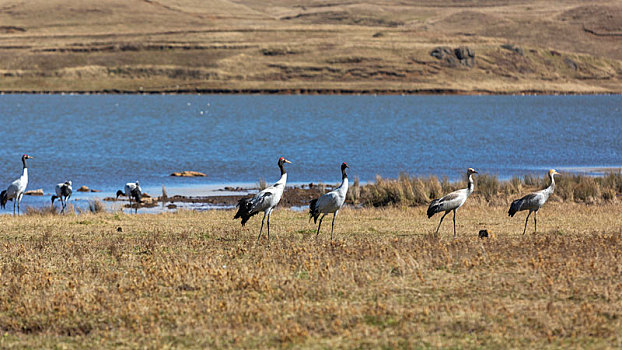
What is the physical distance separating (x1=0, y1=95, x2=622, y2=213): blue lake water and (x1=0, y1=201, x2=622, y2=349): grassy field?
19.9 metres

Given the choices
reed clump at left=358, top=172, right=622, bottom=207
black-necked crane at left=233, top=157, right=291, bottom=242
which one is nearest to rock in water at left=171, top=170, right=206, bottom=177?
reed clump at left=358, top=172, right=622, bottom=207

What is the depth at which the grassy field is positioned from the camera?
10422 millimetres

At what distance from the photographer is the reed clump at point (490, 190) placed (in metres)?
29.5

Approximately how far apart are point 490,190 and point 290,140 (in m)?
37.7

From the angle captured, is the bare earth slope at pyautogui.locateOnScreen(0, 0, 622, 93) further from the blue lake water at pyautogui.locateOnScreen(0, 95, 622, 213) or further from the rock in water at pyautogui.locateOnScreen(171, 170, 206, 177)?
the rock in water at pyautogui.locateOnScreen(171, 170, 206, 177)

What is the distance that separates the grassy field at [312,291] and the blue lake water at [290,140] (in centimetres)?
1993

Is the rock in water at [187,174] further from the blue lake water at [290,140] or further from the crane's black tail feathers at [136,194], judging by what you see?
the crane's black tail feathers at [136,194]

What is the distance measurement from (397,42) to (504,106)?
62.1 m

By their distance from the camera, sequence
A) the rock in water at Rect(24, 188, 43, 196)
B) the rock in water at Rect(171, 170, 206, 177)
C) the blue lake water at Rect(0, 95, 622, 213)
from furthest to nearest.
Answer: the blue lake water at Rect(0, 95, 622, 213) → the rock in water at Rect(171, 170, 206, 177) → the rock in water at Rect(24, 188, 43, 196)

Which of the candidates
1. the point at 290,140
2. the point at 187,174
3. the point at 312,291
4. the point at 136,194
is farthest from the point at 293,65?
the point at 312,291

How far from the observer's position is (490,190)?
103 feet

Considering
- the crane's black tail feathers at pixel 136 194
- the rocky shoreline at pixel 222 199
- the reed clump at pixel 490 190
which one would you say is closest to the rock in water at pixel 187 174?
the rocky shoreline at pixel 222 199

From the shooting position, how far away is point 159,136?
235 feet

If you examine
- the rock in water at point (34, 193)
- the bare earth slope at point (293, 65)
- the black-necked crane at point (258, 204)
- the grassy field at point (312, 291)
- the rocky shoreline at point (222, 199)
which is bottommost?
the rocky shoreline at point (222, 199)
